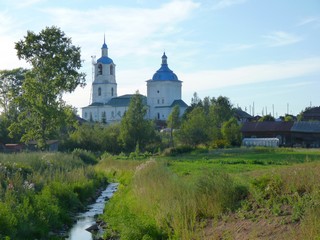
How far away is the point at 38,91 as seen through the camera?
48.1 m

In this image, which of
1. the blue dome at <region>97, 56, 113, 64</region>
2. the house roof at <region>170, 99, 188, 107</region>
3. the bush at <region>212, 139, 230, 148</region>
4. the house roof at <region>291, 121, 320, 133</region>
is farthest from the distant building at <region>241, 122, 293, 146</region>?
the blue dome at <region>97, 56, 113, 64</region>

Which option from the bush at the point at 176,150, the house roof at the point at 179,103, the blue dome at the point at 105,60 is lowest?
the bush at the point at 176,150

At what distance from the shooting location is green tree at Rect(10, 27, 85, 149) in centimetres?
4878

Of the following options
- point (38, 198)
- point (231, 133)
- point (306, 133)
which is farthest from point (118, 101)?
point (38, 198)

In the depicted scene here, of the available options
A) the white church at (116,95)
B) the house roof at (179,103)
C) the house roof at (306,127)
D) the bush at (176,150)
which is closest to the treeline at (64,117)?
the bush at (176,150)

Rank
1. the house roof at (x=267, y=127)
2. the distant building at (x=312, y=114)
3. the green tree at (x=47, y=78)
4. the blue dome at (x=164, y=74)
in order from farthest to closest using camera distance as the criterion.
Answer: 1. the blue dome at (x=164, y=74)
2. the distant building at (x=312, y=114)
3. the house roof at (x=267, y=127)
4. the green tree at (x=47, y=78)

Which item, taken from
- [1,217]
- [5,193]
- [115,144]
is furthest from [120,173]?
[115,144]

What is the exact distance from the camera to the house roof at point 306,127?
8038 centimetres

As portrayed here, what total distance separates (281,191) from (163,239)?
11.9 feet

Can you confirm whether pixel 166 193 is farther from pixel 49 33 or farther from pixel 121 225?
pixel 49 33

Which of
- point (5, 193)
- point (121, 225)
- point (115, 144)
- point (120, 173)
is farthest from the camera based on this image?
point (115, 144)

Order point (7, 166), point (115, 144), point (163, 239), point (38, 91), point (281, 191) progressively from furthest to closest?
point (115, 144), point (38, 91), point (7, 166), point (163, 239), point (281, 191)

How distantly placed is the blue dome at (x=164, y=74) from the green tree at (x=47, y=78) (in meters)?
83.0

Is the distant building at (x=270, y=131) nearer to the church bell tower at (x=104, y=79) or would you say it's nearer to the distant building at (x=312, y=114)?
the distant building at (x=312, y=114)
